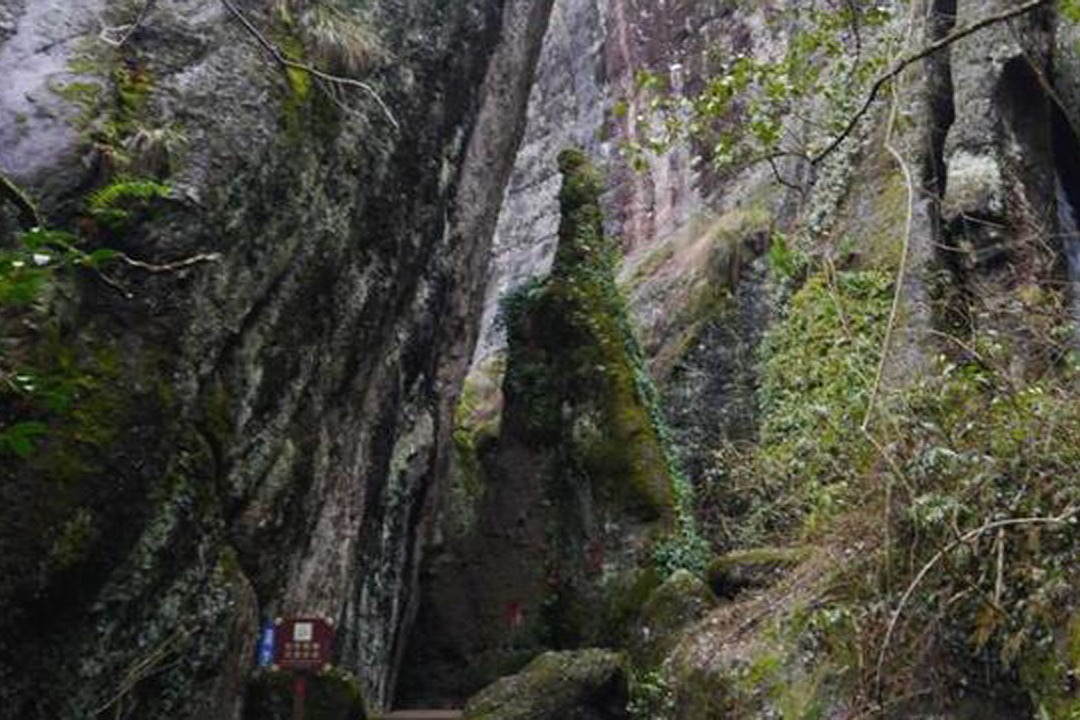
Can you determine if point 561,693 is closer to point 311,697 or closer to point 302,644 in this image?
point 311,697

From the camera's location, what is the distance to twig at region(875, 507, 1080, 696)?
4680 millimetres

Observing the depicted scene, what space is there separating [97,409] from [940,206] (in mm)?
8358

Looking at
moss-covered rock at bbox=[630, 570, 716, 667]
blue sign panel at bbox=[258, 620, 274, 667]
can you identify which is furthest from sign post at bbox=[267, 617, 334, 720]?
moss-covered rock at bbox=[630, 570, 716, 667]

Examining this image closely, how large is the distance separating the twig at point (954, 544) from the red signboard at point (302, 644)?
3.69m

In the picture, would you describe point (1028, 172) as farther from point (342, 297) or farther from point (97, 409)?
point (97, 409)

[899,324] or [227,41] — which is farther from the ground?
[227,41]

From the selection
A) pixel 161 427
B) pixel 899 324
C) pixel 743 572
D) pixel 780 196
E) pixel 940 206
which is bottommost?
pixel 743 572

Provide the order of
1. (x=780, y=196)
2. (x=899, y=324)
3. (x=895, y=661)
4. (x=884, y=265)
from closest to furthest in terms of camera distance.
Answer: (x=895, y=661) < (x=899, y=324) < (x=884, y=265) < (x=780, y=196)

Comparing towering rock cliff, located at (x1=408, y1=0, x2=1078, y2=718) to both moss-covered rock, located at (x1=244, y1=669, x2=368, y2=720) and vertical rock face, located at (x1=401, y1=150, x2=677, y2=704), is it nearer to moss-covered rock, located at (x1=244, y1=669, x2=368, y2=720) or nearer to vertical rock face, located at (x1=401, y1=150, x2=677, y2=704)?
vertical rock face, located at (x1=401, y1=150, x2=677, y2=704)

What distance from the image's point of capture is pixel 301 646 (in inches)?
272

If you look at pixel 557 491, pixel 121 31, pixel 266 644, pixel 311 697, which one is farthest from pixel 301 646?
pixel 557 491

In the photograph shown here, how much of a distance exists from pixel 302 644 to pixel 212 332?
2177 mm

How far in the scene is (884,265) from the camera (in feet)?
44.4

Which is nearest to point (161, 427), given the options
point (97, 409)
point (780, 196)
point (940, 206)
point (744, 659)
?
point (97, 409)
